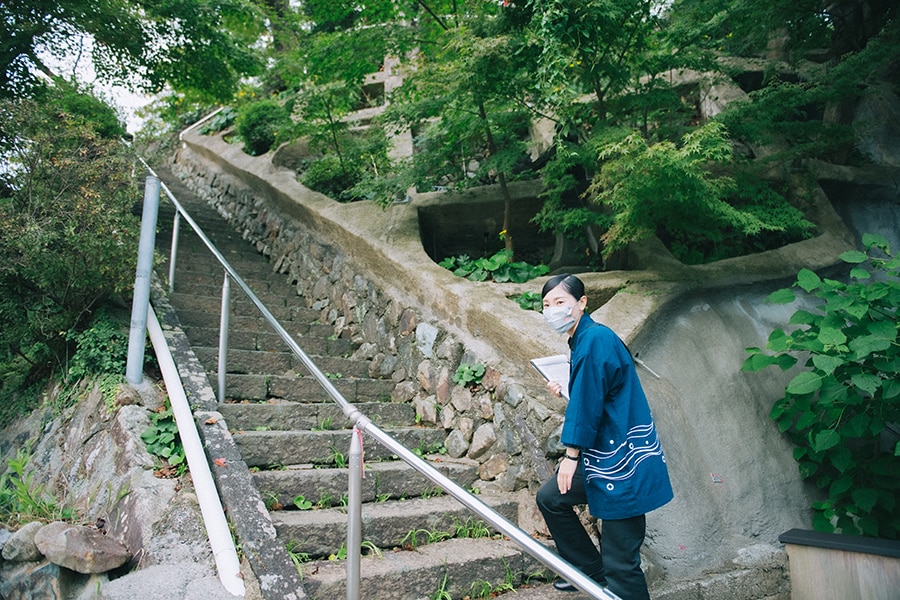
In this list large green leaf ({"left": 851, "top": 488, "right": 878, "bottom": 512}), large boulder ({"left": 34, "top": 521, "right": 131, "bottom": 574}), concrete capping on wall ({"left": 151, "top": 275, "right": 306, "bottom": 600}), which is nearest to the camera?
concrete capping on wall ({"left": 151, "top": 275, "right": 306, "bottom": 600})

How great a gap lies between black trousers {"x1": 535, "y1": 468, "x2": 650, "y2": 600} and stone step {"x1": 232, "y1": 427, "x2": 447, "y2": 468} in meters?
1.30

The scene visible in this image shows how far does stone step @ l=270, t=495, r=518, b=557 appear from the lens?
8.44 ft

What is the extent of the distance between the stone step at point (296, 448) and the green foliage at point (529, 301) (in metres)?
1.38

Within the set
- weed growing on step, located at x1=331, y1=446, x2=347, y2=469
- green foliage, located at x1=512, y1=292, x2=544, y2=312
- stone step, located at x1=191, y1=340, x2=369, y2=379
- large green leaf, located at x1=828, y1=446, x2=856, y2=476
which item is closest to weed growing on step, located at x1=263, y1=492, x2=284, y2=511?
weed growing on step, located at x1=331, y1=446, x2=347, y2=469

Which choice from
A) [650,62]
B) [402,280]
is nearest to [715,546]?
[402,280]

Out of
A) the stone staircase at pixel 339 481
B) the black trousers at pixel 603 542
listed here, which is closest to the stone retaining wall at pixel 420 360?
the stone staircase at pixel 339 481

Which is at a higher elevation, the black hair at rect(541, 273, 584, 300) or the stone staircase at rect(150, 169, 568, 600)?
the black hair at rect(541, 273, 584, 300)

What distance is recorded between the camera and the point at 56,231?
3.54 metres

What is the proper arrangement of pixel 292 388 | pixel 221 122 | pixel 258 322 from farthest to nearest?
pixel 221 122 → pixel 258 322 → pixel 292 388

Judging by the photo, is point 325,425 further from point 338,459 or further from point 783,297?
point 783,297

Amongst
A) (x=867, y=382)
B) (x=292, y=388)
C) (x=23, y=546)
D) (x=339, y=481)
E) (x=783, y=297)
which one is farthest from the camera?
(x=292, y=388)

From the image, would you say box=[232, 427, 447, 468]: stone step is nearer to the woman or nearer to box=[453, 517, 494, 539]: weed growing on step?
box=[453, 517, 494, 539]: weed growing on step

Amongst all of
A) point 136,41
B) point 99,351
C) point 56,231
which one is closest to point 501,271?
point 99,351

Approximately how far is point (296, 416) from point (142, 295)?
3.62 ft
